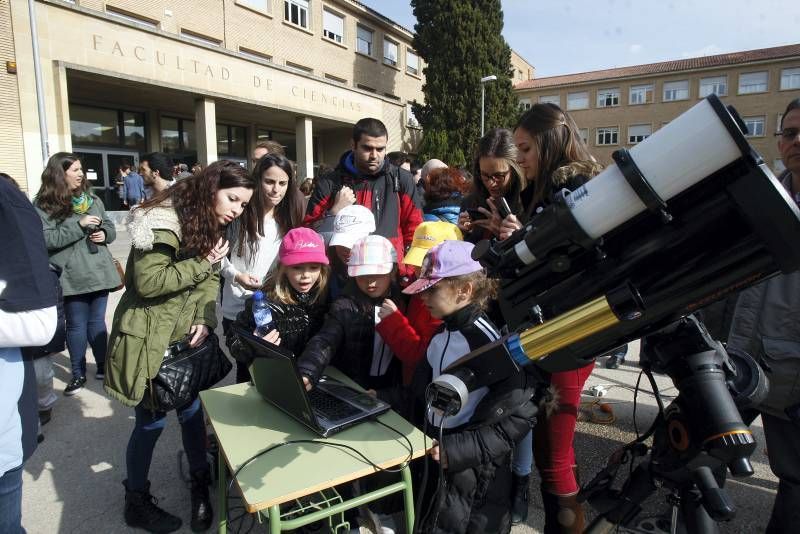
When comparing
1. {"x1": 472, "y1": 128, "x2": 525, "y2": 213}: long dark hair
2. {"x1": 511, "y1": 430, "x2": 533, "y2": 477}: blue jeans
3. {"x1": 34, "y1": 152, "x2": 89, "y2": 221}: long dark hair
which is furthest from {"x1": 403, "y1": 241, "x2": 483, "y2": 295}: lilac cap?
{"x1": 34, "y1": 152, "x2": 89, "y2": 221}: long dark hair

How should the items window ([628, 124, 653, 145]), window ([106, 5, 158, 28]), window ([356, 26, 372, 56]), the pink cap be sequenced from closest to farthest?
the pink cap < window ([106, 5, 158, 28]) < window ([356, 26, 372, 56]) < window ([628, 124, 653, 145])

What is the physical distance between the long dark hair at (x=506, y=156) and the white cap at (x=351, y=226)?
70cm

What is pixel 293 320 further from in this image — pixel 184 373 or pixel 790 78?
pixel 790 78

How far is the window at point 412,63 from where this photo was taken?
83.7 feet

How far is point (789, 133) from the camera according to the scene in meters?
1.82

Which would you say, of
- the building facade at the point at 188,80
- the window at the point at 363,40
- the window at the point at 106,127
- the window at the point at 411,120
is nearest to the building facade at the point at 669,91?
the window at the point at 411,120

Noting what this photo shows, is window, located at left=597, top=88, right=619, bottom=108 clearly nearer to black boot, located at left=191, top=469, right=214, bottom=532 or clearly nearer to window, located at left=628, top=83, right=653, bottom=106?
window, located at left=628, top=83, right=653, bottom=106

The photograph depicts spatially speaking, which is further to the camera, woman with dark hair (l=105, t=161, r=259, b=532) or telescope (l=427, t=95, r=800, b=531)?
woman with dark hair (l=105, t=161, r=259, b=532)

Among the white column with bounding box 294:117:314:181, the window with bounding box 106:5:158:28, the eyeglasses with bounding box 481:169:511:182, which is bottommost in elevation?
the eyeglasses with bounding box 481:169:511:182

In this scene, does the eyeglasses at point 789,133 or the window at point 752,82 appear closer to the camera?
the eyeglasses at point 789,133

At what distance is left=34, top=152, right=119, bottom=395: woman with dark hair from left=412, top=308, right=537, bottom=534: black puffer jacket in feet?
10.3

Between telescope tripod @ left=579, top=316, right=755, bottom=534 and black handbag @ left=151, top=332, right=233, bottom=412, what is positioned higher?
telescope tripod @ left=579, top=316, right=755, bottom=534

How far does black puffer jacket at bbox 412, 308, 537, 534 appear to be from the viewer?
166 centimetres

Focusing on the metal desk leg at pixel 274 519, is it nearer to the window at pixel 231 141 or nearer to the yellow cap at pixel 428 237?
the yellow cap at pixel 428 237
